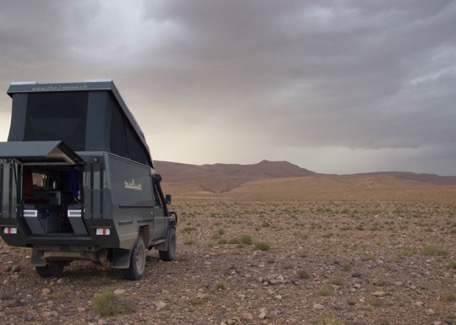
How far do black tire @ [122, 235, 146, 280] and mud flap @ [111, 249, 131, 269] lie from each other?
249 mm

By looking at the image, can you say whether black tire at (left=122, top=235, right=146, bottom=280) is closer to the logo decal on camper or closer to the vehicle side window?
the logo decal on camper

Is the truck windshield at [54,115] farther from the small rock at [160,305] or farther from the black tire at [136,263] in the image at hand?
the small rock at [160,305]

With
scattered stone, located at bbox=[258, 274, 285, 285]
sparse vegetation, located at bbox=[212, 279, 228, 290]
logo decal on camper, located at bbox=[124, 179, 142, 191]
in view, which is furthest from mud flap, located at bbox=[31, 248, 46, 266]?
scattered stone, located at bbox=[258, 274, 285, 285]

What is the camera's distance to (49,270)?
1173 centimetres

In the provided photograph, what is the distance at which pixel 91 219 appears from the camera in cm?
973

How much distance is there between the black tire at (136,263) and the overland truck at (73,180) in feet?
0.07

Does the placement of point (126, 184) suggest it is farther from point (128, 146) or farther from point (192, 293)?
point (192, 293)

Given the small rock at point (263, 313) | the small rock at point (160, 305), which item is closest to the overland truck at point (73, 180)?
the small rock at point (160, 305)

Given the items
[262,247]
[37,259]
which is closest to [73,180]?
[37,259]

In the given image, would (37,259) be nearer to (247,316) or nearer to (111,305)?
(111,305)

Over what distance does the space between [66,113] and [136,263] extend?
3.36 metres

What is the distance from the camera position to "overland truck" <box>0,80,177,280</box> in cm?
975

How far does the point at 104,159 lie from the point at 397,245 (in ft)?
41.2

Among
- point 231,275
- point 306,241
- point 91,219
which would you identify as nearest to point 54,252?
point 91,219
